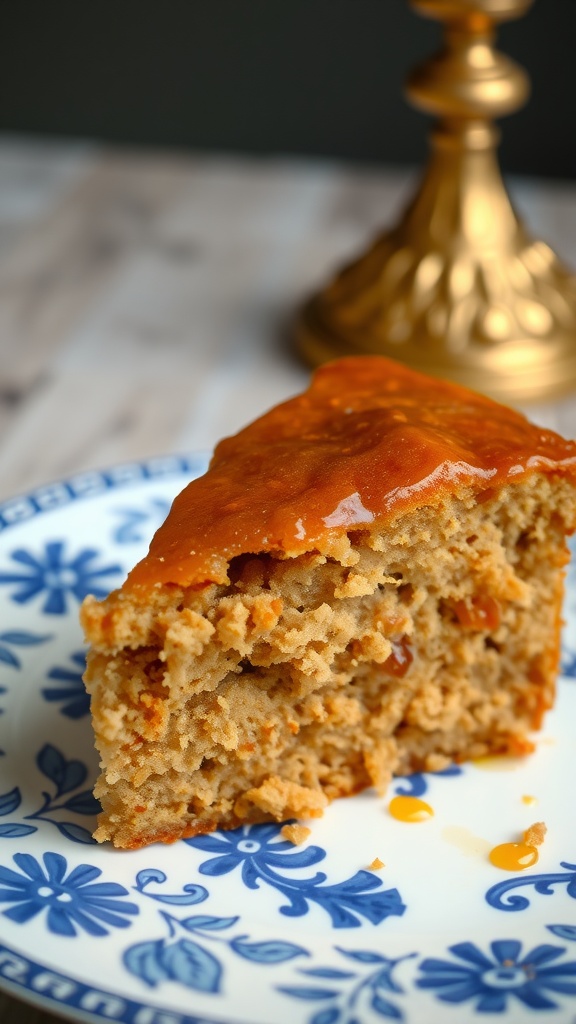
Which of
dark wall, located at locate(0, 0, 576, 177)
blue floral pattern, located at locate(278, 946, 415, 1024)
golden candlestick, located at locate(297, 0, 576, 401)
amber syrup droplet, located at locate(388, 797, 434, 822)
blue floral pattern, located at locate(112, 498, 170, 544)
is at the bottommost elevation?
blue floral pattern, located at locate(278, 946, 415, 1024)

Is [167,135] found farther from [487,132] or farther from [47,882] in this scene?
[47,882]

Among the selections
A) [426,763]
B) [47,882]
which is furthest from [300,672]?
[47,882]

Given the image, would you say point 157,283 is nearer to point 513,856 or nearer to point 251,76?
point 251,76

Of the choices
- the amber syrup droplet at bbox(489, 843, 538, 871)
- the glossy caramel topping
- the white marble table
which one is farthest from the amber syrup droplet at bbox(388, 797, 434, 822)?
the white marble table

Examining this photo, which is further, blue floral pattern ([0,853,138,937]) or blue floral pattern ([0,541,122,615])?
blue floral pattern ([0,541,122,615])

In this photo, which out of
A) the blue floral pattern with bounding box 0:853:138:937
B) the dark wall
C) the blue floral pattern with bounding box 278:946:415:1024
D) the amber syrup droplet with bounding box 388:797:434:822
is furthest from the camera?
the dark wall

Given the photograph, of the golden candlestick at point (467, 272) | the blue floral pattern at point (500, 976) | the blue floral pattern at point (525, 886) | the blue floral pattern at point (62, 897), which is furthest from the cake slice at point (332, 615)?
the golden candlestick at point (467, 272)

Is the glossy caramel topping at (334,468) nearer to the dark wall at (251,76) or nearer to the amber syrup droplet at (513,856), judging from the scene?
the amber syrup droplet at (513,856)

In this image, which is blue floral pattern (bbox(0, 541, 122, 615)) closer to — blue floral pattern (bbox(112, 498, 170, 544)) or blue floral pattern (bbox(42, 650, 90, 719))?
blue floral pattern (bbox(112, 498, 170, 544))
